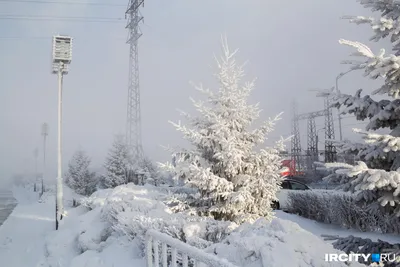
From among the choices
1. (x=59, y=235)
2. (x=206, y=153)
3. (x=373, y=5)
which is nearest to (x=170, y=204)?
(x=206, y=153)

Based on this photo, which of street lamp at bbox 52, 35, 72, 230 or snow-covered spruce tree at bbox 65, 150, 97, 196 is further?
snow-covered spruce tree at bbox 65, 150, 97, 196

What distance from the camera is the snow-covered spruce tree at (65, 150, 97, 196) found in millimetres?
36594

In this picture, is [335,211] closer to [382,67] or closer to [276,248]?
[276,248]

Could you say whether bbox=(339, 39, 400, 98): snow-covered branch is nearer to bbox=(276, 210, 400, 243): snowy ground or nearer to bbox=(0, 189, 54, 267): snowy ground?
bbox=(276, 210, 400, 243): snowy ground

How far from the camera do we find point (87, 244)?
364 inches

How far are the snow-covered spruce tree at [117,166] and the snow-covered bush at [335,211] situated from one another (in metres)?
19.5

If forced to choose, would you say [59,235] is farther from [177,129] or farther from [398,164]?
[398,164]

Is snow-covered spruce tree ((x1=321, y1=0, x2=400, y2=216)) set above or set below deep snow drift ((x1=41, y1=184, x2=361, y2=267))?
above

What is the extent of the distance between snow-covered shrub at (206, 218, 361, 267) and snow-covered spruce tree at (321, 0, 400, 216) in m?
0.86

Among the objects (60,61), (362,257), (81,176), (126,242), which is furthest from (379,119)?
(81,176)

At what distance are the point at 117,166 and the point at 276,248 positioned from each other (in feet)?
96.1

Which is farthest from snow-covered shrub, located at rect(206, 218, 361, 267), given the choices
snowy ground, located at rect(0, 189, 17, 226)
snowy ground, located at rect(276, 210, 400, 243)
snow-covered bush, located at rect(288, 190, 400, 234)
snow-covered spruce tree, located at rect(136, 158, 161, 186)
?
snow-covered spruce tree, located at rect(136, 158, 161, 186)

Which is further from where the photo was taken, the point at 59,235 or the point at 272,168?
the point at 59,235

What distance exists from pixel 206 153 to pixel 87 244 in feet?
12.5
